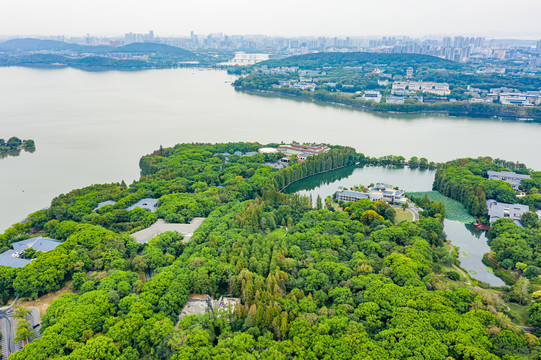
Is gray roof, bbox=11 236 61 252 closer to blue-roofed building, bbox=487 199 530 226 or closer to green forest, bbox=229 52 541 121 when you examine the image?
blue-roofed building, bbox=487 199 530 226

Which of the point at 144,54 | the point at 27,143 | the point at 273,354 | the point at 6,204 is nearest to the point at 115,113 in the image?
the point at 27,143

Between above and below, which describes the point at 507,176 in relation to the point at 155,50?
below

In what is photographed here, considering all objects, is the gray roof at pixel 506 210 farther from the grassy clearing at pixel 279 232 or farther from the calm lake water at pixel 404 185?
the grassy clearing at pixel 279 232

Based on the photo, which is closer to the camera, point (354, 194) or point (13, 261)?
point (13, 261)

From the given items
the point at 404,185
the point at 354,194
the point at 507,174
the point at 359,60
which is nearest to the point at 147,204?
the point at 354,194

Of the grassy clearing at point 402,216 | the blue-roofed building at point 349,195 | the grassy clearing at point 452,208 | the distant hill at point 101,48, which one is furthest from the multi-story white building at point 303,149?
the distant hill at point 101,48

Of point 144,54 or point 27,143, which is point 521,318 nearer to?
point 27,143

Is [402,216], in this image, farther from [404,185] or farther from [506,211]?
[404,185]
